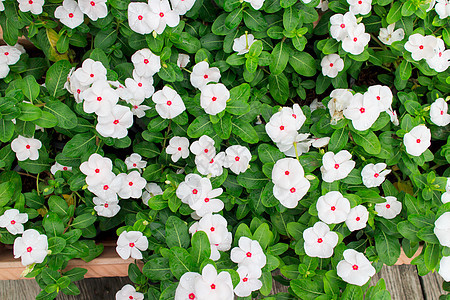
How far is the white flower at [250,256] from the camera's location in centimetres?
118

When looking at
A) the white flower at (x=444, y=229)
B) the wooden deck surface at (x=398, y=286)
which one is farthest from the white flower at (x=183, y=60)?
the wooden deck surface at (x=398, y=286)

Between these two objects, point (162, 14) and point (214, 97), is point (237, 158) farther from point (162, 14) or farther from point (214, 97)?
point (162, 14)

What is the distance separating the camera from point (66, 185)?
1.51m

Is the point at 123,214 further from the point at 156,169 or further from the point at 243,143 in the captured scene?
the point at 243,143

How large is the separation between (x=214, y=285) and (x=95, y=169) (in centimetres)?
59

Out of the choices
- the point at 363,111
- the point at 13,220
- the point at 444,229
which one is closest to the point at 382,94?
the point at 363,111

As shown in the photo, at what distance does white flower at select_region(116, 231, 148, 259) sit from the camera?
52.2 inches

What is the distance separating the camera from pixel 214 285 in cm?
103

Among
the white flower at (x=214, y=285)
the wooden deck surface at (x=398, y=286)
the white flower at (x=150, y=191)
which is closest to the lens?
the white flower at (x=214, y=285)

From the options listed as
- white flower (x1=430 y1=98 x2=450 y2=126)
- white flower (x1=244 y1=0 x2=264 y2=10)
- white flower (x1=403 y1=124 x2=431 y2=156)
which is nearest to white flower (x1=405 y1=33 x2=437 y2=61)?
white flower (x1=430 y1=98 x2=450 y2=126)

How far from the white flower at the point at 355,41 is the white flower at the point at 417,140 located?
0.35 metres

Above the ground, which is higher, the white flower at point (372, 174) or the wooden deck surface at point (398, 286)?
the white flower at point (372, 174)

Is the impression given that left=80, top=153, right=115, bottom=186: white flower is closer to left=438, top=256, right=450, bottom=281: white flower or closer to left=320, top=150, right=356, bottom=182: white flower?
left=320, top=150, right=356, bottom=182: white flower

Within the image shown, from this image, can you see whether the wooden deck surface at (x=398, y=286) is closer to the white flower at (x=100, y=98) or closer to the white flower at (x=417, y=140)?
the white flower at (x=417, y=140)
